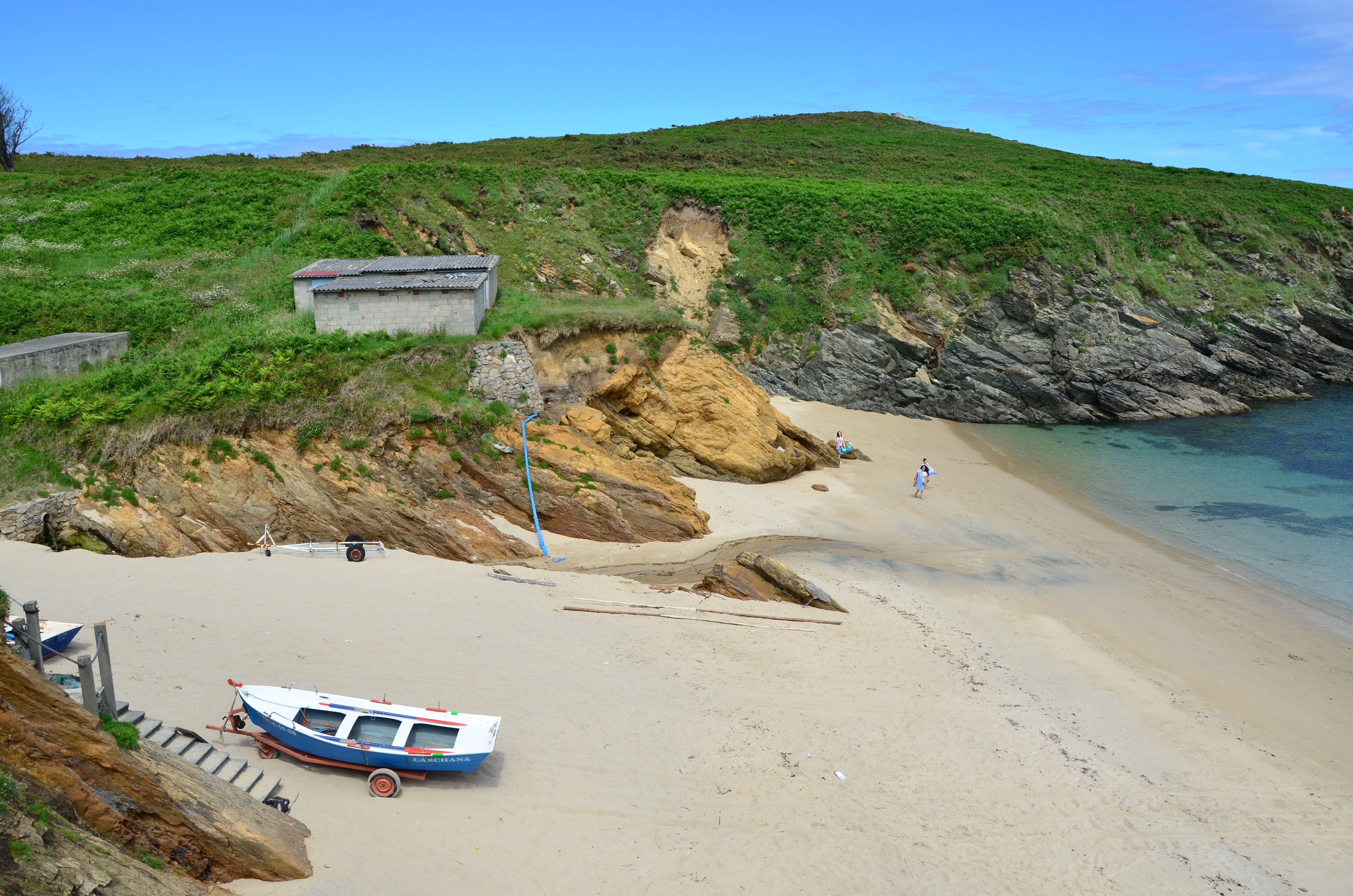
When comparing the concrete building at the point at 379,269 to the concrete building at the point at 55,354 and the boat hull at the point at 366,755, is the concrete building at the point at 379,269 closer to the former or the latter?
the concrete building at the point at 55,354

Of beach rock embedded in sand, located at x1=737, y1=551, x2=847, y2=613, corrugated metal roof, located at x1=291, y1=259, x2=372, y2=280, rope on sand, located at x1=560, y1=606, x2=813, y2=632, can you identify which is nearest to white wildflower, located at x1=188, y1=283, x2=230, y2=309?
corrugated metal roof, located at x1=291, y1=259, x2=372, y2=280

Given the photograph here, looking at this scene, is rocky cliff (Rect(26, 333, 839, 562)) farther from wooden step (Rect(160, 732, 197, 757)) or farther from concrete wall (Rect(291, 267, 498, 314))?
wooden step (Rect(160, 732, 197, 757))

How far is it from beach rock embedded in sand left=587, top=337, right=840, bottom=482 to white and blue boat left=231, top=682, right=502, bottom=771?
13180 millimetres

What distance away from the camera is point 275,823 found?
339 inches

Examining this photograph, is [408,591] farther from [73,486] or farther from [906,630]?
[906,630]

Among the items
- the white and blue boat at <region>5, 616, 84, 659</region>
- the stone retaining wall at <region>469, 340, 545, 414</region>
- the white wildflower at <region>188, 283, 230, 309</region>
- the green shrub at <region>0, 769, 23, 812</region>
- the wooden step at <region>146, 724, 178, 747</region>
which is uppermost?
the white wildflower at <region>188, 283, 230, 309</region>

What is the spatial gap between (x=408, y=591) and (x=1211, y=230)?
49.7 meters

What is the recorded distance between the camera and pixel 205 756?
9.31 meters

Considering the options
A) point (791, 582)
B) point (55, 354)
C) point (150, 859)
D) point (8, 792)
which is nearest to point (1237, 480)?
point (791, 582)

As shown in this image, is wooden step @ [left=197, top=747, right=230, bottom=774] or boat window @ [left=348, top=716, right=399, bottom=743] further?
boat window @ [left=348, top=716, right=399, bottom=743]

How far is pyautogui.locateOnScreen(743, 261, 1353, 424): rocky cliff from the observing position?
3584 centimetres

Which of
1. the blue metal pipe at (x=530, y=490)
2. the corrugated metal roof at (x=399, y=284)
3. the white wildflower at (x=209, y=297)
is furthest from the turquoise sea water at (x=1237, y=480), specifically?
the white wildflower at (x=209, y=297)

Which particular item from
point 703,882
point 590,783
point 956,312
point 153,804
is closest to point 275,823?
point 153,804

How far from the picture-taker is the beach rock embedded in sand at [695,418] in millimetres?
23484
